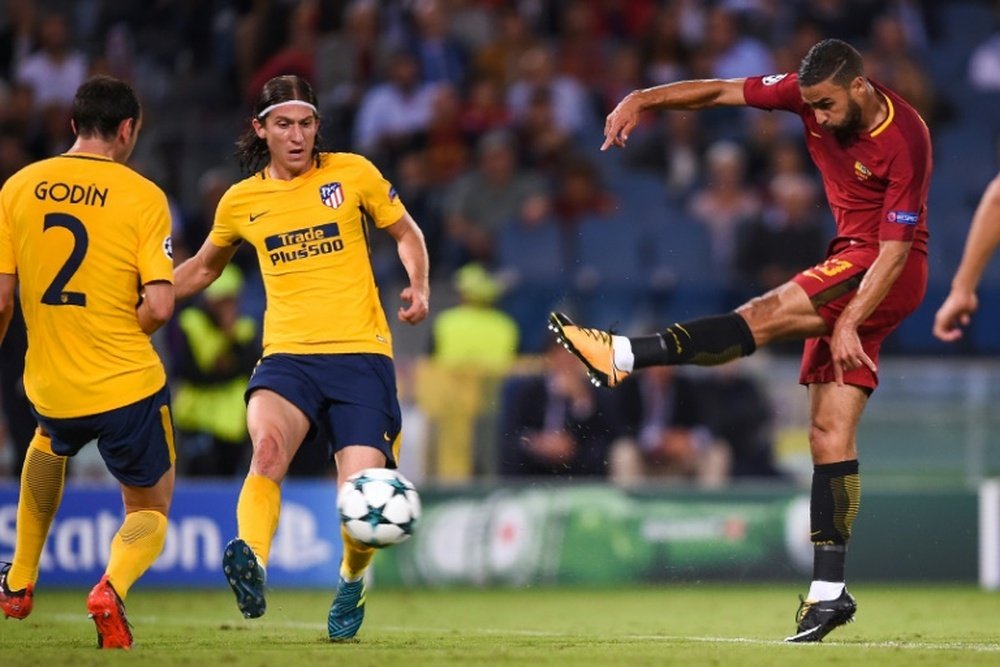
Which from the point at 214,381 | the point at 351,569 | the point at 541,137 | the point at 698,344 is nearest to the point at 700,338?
the point at 698,344

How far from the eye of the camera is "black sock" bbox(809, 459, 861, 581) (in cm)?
833

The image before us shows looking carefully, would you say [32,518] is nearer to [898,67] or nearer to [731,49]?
[731,49]

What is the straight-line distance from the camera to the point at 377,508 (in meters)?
7.56

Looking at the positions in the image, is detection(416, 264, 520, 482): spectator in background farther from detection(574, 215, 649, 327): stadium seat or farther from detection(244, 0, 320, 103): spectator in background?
detection(244, 0, 320, 103): spectator in background

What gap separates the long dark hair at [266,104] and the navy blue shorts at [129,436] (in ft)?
3.69

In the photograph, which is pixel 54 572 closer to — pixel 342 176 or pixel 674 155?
pixel 342 176

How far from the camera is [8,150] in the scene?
50.7ft

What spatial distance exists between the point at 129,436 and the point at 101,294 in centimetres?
60

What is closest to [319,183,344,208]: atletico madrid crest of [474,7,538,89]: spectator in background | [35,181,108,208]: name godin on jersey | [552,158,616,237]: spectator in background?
[35,181,108,208]: name godin on jersey

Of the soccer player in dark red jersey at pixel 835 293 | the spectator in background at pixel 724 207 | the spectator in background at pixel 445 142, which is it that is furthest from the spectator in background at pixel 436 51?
the soccer player in dark red jersey at pixel 835 293

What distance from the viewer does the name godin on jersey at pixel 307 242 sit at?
8.02 metres

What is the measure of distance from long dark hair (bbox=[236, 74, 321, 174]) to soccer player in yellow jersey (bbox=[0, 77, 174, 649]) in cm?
56

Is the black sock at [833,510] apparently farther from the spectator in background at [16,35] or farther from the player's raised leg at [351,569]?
the spectator in background at [16,35]

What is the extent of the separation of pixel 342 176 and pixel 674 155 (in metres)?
8.80
